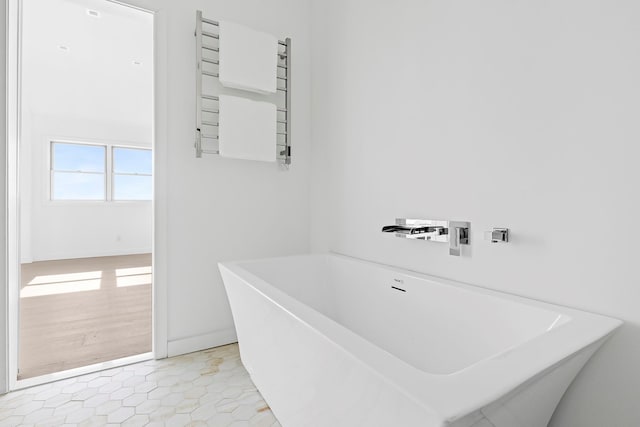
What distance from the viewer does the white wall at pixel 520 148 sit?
0.95 m

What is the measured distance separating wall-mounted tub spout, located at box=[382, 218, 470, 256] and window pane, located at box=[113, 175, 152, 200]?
586 centimetres

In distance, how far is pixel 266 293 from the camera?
118 cm

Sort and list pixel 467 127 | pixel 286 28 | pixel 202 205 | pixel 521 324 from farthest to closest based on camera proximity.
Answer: pixel 286 28 < pixel 202 205 < pixel 467 127 < pixel 521 324

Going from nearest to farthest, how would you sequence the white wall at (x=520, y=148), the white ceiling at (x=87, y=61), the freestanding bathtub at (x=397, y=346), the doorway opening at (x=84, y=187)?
the freestanding bathtub at (x=397, y=346), the white wall at (x=520, y=148), the doorway opening at (x=84, y=187), the white ceiling at (x=87, y=61)

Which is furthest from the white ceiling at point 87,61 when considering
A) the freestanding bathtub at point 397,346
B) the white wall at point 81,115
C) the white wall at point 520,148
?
the freestanding bathtub at point 397,346

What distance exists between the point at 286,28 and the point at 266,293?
1.95m

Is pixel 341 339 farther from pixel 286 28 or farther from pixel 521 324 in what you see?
pixel 286 28

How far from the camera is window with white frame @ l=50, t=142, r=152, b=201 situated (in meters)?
5.43

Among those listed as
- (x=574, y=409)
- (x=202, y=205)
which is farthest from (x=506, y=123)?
(x=202, y=205)

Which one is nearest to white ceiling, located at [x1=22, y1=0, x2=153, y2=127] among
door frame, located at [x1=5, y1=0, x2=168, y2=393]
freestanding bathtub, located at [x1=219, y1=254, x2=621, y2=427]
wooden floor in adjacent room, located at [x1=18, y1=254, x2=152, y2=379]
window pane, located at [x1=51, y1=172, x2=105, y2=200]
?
door frame, located at [x1=5, y1=0, x2=168, y2=393]

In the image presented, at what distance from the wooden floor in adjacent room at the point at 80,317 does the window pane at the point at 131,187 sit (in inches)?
68.4

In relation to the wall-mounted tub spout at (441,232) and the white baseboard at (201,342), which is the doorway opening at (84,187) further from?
the wall-mounted tub spout at (441,232)

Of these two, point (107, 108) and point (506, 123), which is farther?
point (107, 108)

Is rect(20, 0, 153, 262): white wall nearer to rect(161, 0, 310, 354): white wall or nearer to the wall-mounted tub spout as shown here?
rect(161, 0, 310, 354): white wall
